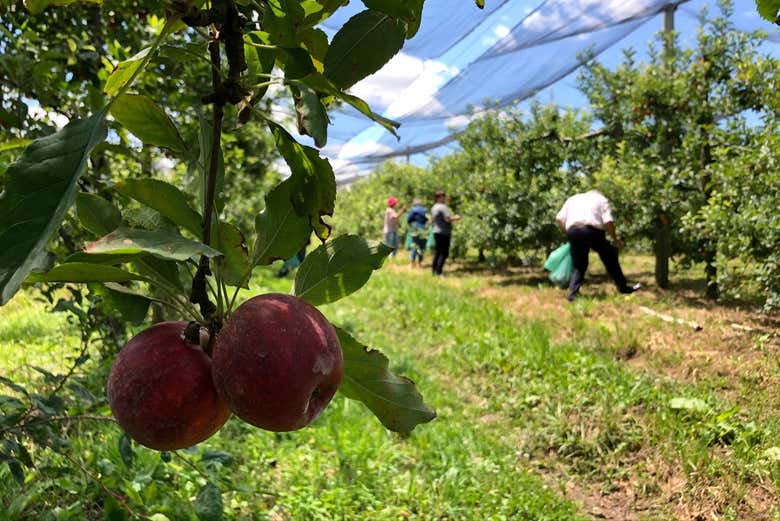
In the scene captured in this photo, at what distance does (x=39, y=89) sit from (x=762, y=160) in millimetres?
4426

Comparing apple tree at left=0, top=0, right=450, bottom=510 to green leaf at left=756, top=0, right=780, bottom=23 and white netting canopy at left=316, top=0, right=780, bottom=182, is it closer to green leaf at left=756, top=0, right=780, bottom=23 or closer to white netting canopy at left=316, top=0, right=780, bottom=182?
green leaf at left=756, top=0, right=780, bottom=23

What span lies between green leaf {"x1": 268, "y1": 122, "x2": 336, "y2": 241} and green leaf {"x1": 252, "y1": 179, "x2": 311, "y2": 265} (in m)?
0.03

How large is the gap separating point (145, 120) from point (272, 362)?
301 mm

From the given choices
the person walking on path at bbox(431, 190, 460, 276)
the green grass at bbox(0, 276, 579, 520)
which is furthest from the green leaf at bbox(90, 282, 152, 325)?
the person walking on path at bbox(431, 190, 460, 276)

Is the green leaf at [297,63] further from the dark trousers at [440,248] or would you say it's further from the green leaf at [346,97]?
the dark trousers at [440,248]

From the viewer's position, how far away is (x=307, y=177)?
1.96 feet

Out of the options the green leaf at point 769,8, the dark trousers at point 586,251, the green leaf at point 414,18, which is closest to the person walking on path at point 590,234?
the dark trousers at point 586,251

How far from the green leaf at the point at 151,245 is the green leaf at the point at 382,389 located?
0.26 meters

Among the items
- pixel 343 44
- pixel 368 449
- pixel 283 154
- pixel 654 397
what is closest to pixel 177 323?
pixel 283 154

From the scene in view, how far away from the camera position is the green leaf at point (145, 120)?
614 millimetres

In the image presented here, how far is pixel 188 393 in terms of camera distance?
552 mm

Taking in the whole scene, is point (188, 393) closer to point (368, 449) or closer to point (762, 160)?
point (368, 449)

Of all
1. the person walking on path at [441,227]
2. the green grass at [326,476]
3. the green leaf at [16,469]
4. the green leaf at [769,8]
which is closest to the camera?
the green leaf at [769,8]

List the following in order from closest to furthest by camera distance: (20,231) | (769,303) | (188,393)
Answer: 1. (20,231)
2. (188,393)
3. (769,303)
